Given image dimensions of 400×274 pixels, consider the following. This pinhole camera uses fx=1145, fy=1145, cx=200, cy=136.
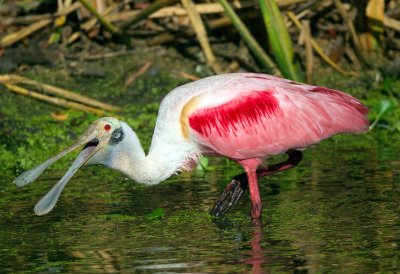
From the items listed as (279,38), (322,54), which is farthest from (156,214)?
(322,54)

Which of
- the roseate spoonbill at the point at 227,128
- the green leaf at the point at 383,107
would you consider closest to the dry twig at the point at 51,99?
the green leaf at the point at 383,107

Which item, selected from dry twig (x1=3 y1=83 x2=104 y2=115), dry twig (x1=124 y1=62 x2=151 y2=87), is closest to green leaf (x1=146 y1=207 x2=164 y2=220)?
dry twig (x1=3 y1=83 x2=104 y2=115)

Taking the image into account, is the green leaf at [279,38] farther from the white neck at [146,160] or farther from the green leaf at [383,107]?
the white neck at [146,160]

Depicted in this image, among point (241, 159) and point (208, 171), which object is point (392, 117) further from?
point (241, 159)

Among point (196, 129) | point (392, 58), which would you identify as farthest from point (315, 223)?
point (392, 58)

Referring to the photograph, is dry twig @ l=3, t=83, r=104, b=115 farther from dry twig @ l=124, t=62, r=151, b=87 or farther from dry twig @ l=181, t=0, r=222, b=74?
dry twig @ l=181, t=0, r=222, b=74

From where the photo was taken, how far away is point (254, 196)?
8016 millimetres

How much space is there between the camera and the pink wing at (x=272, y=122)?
26.7 ft

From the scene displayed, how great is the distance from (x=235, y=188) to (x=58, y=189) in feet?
4.37

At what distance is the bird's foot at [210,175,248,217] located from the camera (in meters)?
8.09

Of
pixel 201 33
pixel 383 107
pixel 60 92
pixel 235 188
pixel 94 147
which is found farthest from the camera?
pixel 201 33

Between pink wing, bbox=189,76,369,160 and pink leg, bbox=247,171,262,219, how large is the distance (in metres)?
0.15

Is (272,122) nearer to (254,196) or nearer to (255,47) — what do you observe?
(254,196)

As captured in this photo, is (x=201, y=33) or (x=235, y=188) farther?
(x=201, y=33)
